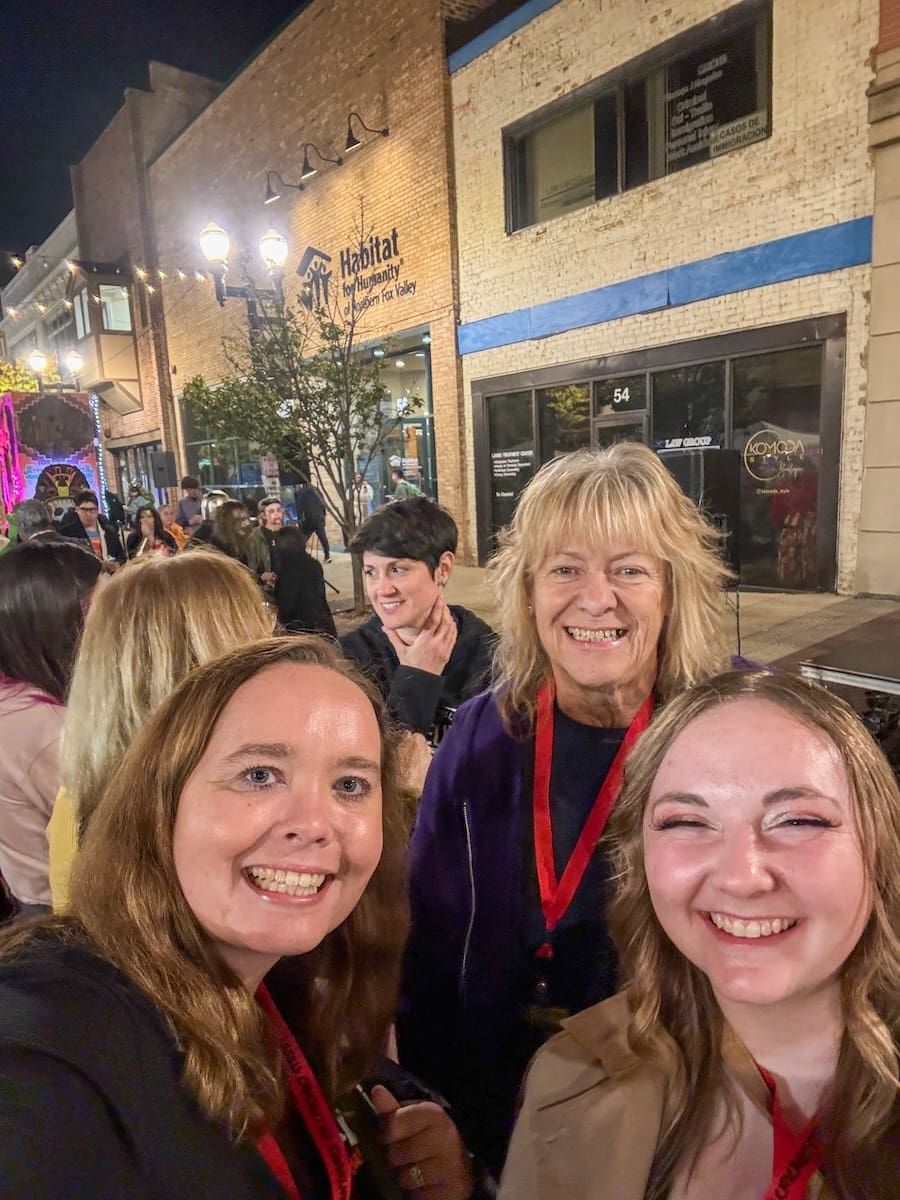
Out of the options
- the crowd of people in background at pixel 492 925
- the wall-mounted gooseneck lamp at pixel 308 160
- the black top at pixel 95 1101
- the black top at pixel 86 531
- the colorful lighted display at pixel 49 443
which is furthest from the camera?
the wall-mounted gooseneck lamp at pixel 308 160

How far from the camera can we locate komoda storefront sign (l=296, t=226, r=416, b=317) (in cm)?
1316

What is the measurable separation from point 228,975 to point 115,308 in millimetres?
27785

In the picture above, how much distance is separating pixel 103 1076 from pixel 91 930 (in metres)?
0.23

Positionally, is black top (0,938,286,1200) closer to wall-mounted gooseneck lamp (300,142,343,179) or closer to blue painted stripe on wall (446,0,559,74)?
blue painted stripe on wall (446,0,559,74)

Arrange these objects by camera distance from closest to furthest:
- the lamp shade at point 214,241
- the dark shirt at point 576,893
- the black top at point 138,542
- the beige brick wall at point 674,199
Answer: the dark shirt at point 576,893
the beige brick wall at point 674,199
the black top at point 138,542
the lamp shade at point 214,241

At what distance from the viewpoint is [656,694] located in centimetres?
179

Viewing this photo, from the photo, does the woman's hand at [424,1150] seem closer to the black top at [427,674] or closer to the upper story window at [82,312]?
the black top at [427,674]

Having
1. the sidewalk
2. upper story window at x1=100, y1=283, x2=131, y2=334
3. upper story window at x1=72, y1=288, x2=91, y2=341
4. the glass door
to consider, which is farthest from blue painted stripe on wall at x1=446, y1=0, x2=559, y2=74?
upper story window at x1=72, y1=288, x2=91, y2=341

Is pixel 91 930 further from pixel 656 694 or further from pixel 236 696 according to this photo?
pixel 656 694

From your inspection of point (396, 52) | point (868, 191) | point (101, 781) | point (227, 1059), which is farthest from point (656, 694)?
point (396, 52)

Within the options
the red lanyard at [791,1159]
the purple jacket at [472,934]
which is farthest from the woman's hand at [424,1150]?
the red lanyard at [791,1159]

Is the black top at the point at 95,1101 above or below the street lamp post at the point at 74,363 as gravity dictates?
below

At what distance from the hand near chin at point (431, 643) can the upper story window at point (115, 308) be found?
2573 cm

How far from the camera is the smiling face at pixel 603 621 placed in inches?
67.1
